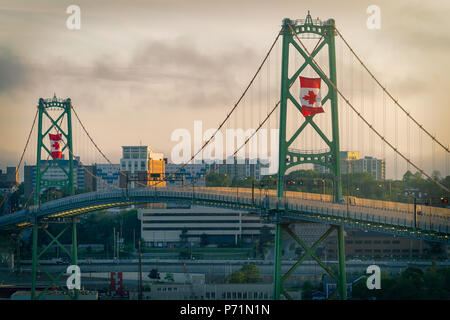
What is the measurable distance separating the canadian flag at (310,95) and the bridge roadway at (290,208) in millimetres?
5592

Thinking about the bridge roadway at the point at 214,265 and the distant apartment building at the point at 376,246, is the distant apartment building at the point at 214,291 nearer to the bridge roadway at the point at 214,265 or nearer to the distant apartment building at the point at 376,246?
the bridge roadway at the point at 214,265

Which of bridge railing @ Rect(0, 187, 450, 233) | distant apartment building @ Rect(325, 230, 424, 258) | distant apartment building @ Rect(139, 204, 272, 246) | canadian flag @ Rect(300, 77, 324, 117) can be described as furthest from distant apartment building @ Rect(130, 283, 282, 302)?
distant apartment building @ Rect(139, 204, 272, 246)

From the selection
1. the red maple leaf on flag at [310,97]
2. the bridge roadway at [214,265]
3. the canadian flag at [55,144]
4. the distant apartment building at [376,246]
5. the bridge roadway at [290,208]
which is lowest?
the bridge roadway at [214,265]

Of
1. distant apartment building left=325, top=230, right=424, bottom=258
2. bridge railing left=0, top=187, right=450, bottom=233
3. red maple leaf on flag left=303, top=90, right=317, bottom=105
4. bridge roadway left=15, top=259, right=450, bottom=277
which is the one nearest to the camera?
bridge railing left=0, top=187, right=450, bottom=233

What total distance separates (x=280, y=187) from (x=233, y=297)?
19.8 m

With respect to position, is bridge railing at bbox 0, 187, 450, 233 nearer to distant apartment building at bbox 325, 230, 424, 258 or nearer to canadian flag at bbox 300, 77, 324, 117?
canadian flag at bbox 300, 77, 324, 117

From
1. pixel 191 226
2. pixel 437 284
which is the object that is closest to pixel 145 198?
pixel 437 284

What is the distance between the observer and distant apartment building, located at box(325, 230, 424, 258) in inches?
3932

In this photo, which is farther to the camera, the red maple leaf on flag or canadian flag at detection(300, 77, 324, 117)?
the red maple leaf on flag

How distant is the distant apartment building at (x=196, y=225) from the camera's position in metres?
121

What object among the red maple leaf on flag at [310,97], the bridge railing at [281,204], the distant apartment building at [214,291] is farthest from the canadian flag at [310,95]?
the distant apartment building at [214,291]

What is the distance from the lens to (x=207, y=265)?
313 feet

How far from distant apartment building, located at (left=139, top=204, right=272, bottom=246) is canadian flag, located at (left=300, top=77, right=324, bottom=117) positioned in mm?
70745

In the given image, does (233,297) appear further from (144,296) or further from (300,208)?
(300,208)
